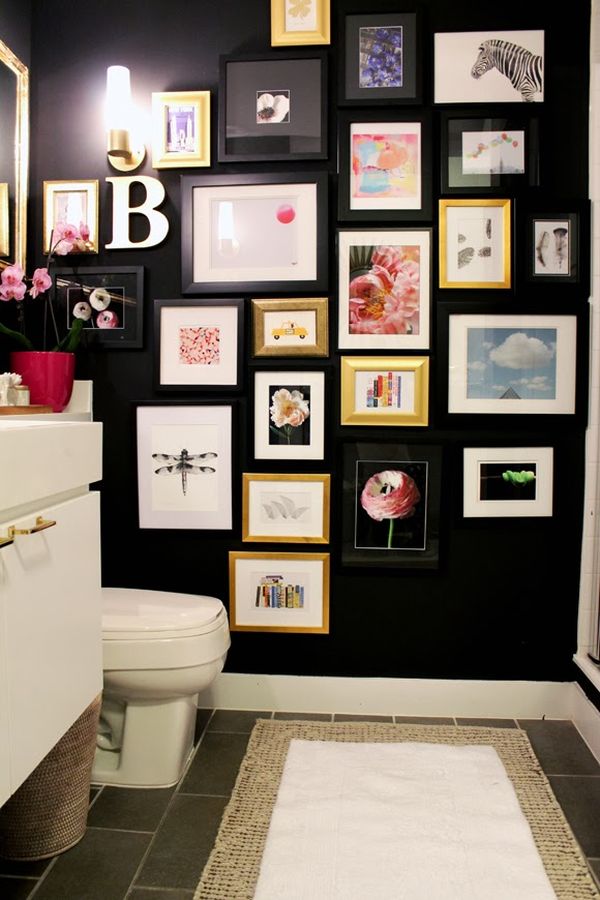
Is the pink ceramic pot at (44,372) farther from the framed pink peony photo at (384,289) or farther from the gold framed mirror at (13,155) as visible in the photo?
the framed pink peony photo at (384,289)

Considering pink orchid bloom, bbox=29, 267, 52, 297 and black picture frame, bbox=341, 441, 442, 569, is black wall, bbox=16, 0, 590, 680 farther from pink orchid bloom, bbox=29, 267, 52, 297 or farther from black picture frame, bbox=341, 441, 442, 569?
pink orchid bloom, bbox=29, 267, 52, 297

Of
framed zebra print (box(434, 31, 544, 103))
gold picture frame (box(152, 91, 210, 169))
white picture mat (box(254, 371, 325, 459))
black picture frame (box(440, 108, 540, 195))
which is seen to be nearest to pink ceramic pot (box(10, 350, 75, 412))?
white picture mat (box(254, 371, 325, 459))

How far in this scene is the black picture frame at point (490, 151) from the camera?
7.50 ft

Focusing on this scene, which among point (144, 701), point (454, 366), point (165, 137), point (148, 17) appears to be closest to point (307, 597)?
point (144, 701)

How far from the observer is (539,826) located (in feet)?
5.77

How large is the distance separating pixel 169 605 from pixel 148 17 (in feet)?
6.36

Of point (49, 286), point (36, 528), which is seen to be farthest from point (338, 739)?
point (49, 286)

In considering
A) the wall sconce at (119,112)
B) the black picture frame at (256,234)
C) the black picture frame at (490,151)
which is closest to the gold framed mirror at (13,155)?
the wall sconce at (119,112)

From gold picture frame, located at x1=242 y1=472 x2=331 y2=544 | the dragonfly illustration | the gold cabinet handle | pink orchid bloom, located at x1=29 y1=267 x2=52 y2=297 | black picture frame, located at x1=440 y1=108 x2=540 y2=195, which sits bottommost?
gold picture frame, located at x1=242 y1=472 x2=331 y2=544

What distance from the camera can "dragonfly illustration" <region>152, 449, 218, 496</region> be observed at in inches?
95.0

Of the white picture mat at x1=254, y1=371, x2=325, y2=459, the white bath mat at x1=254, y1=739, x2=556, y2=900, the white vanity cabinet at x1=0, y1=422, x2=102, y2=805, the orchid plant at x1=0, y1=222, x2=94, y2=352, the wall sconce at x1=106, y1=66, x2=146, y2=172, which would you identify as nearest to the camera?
the white vanity cabinet at x1=0, y1=422, x2=102, y2=805

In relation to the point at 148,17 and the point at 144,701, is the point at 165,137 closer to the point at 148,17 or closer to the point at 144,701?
the point at 148,17

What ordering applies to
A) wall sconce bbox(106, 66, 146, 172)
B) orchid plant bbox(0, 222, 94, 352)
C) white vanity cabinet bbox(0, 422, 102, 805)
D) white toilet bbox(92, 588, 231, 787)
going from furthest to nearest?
wall sconce bbox(106, 66, 146, 172) < orchid plant bbox(0, 222, 94, 352) < white toilet bbox(92, 588, 231, 787) < white vanity cabinet bbox(0, 422, 102, 805)

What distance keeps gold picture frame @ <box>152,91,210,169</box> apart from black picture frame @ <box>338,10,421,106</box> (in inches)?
18.3
